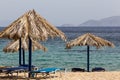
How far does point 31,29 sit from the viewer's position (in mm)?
14352

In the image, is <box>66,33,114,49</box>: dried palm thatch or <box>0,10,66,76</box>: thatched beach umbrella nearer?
<box>0,10,66,76</box>: thatched beach umbrella

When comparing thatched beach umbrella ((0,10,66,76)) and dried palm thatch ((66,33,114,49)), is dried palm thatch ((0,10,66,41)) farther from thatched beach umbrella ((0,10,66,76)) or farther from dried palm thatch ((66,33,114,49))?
dried palm thatch ((66,33,114,49))

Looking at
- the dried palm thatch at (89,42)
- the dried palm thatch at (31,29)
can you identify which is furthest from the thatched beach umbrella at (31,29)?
the dried palm thatch at (89,42)

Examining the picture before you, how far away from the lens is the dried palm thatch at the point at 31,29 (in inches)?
560

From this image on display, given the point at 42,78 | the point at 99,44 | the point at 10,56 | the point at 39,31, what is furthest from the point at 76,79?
the point at 10,56

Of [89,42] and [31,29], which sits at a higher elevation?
[31,29]

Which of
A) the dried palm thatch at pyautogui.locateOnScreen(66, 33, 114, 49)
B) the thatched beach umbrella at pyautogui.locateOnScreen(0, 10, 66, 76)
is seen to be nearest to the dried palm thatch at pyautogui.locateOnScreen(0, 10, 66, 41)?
the thatched beach umbrella at pyautogui.locateOnScreen(0, 10, 66, 76)

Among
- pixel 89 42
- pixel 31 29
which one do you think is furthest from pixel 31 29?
pixel 89 42

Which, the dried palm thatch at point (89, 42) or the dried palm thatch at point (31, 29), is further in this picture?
the dried palm thatch at point (89, 42)

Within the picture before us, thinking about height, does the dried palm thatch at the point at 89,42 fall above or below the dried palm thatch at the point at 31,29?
below

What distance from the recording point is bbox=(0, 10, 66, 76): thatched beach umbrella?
559 inches

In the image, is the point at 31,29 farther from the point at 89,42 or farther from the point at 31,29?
the point at 89,42

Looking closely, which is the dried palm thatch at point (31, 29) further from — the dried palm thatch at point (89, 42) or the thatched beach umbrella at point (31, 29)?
the dried palm thatch at point (89, 42)

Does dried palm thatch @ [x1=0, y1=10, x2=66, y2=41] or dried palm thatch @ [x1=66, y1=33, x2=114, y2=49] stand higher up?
dried palm thatch @ [x1=0, y1=10, x2=66, y2=41]
